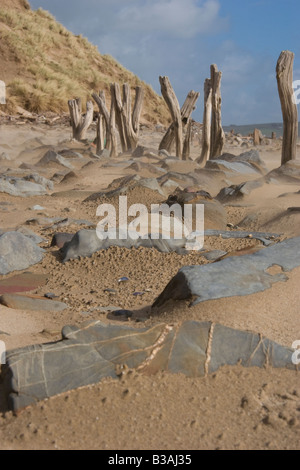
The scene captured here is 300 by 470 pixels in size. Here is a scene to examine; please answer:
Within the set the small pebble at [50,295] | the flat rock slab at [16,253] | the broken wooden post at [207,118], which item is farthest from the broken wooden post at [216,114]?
the small pebble at [50,295]

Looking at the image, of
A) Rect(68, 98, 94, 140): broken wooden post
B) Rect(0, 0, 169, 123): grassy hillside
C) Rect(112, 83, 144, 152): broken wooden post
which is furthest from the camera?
Rect(0, 0, 169, 123): grassy hillside

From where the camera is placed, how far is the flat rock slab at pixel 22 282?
4121 mm

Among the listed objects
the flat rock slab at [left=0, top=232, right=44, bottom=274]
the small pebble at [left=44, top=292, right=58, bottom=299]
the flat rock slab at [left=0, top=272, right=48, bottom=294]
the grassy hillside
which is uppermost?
the grassy hillside

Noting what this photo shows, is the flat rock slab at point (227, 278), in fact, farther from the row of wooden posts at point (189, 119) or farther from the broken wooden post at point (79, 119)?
the broken wooden post at point (79, 119)

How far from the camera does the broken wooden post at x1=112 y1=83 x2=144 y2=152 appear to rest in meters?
13.2

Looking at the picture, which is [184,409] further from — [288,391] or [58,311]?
[58,311]

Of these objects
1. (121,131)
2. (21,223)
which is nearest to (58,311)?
(21,223)

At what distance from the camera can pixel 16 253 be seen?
4758mm

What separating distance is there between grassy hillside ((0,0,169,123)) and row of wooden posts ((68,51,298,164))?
17.1 feet

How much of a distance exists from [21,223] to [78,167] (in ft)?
18.7

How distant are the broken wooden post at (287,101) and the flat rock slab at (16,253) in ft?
15.9

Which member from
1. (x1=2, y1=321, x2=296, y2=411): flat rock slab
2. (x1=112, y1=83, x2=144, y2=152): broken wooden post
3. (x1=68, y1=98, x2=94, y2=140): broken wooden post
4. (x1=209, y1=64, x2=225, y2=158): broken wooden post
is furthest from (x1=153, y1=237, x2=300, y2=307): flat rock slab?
(x1=68, y1=98, x2=94, y2=140): broken wooden post

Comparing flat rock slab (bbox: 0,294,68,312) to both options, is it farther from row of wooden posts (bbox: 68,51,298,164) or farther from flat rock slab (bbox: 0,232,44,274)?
row of wooden posts (bbox: 68,51,298,164)

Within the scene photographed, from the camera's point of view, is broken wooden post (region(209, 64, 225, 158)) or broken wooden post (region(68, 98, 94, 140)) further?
broken wooden post (region(68, 98, 94, 140))
